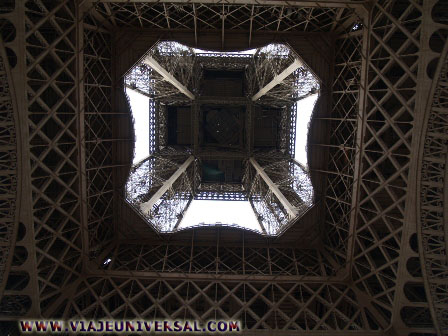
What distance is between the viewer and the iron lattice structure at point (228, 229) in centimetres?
→ 1326

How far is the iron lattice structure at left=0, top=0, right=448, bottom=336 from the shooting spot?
43.5 ft

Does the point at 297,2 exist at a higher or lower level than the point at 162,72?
higher

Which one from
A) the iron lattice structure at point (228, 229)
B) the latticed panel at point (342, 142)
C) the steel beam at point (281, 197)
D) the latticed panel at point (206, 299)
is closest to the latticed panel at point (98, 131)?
the iron lattice structure at point (228, 229)

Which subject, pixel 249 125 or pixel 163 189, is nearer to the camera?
pixel 163 189

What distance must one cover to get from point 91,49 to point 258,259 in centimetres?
1378

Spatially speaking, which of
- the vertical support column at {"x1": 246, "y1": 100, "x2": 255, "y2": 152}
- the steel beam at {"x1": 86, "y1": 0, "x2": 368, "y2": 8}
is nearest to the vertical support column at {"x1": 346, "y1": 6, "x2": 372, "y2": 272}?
the steel beam at {"x1": 86, "y1": 0, "x2": 368, "y2": 8}

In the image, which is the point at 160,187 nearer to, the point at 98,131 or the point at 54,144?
the point at 98,131

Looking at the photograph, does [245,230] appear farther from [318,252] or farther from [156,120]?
[156,120]

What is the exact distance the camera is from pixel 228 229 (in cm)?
2009

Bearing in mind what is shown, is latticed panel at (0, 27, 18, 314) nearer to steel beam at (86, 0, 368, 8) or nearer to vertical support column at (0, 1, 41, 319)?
vertical support column at (0, 1, 41, 319)

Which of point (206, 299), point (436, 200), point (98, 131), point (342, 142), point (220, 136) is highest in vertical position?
point (98, 131)

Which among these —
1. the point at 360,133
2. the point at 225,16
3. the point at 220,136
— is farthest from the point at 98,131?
the point at 220,136

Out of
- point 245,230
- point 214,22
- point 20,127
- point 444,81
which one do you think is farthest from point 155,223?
point 444,81

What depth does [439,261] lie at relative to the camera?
14.1 meters
